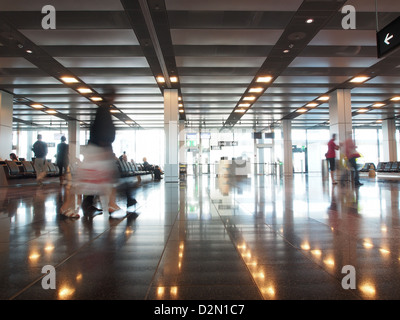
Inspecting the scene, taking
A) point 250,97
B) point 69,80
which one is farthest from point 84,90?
point 250,97

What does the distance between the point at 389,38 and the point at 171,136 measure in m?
9.99

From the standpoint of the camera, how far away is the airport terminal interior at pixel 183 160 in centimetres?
193

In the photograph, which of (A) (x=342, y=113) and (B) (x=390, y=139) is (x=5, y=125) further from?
(B) (x=390, y=139)

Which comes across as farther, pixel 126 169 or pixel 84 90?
pixel 84 90

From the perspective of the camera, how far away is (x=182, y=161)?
21.6 meters

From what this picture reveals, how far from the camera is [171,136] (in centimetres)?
1397

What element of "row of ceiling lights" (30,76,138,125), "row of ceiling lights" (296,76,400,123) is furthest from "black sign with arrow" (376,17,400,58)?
"row of ceiling lights" (296,76,400,123)

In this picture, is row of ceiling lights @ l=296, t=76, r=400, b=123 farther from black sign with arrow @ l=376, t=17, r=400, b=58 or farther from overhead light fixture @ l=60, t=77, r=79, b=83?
overhead light fixture @ l=60, t=77, r=79, b=83

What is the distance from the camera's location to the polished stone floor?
1674 millimetres

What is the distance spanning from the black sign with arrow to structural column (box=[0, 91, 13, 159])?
15561 mm

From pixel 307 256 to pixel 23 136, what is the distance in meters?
32.1

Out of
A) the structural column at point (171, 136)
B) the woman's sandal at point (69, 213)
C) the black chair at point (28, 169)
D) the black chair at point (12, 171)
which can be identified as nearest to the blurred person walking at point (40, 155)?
the black chair at point (12, 171)

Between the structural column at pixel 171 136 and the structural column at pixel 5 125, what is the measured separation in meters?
7.90
